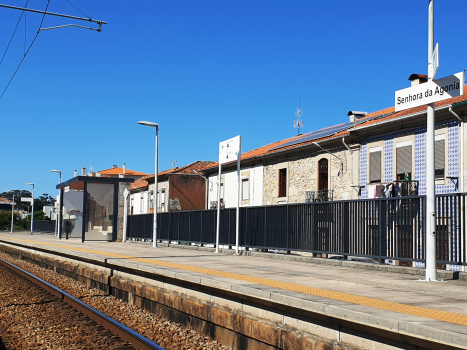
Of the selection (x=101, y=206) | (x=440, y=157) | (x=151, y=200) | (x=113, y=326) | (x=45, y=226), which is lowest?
(x=113, y=326)

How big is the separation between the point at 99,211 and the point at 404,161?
16.7 m

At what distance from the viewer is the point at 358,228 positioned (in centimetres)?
1262

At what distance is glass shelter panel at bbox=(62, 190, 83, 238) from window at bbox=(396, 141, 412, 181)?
21273 mm

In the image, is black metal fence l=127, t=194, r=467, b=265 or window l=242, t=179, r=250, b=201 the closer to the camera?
black metal fence l=127, t=194, r=467, b=265

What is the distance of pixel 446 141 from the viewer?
871 inches

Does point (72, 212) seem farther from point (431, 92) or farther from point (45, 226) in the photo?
point (45, 226)

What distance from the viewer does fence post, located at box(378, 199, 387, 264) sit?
11.7 m

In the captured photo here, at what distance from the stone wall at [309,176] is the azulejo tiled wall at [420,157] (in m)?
0.64

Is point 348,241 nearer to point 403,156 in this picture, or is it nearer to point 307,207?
point 307,207

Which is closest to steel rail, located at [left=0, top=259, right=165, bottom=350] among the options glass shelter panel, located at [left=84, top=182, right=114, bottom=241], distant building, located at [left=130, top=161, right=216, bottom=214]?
glass shelter panel, located at [left=84, top=182, right=114, bottom=241]

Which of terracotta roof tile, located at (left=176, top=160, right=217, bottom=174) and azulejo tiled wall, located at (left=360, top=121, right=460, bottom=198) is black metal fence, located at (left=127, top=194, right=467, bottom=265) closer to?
azulejo tiled wall, located at (left=360, top=121, right=460, bottom=198)

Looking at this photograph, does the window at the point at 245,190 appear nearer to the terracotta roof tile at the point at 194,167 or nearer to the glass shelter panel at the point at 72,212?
the glass shelter panel at the point at 72,212

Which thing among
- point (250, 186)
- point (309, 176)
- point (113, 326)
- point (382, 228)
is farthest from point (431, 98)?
point (250, 186)

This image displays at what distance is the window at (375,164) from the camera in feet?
85.8
